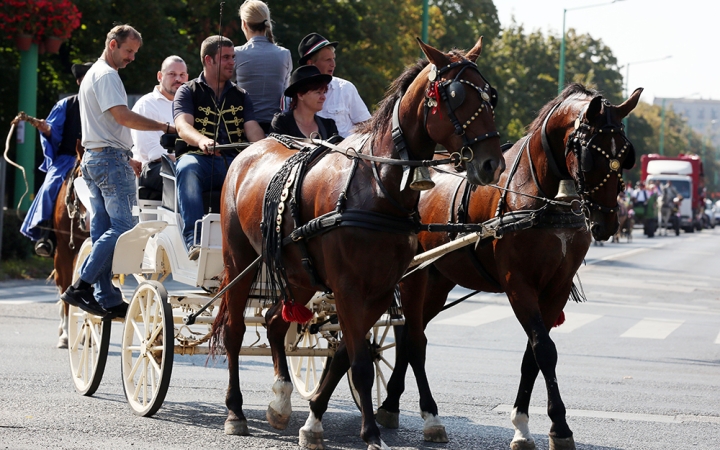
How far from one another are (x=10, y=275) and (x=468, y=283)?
11.7 metres

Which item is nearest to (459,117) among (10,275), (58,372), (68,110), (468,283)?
(468,283)

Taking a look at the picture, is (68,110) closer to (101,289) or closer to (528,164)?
(101,289)

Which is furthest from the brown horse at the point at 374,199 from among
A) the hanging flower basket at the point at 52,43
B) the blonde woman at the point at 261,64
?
the hanging flower basket at the point at 52,43

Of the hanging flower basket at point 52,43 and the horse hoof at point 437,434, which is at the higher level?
the hanging flower basket at point 52,43

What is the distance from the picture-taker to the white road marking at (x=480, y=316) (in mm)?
14031

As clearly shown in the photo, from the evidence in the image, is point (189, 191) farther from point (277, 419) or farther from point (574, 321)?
point (574, 321)

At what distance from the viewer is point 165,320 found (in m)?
6.95

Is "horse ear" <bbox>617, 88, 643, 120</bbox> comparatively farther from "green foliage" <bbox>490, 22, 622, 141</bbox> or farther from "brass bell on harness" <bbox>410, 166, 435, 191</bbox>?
"green foliage" <bbox>490, 22, 622, 141</bbox>

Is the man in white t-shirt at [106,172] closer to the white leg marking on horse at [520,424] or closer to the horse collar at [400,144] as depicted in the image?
the horse collar at [400,144]

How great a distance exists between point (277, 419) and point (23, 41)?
14.4m

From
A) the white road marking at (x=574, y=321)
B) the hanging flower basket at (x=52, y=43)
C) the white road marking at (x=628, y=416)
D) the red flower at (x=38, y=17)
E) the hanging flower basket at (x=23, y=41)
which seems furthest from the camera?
the hanging flower basket at (x=52, y=43)

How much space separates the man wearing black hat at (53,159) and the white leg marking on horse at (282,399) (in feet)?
15.0

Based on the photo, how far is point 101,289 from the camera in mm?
7902

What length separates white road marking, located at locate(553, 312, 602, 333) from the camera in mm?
13747
